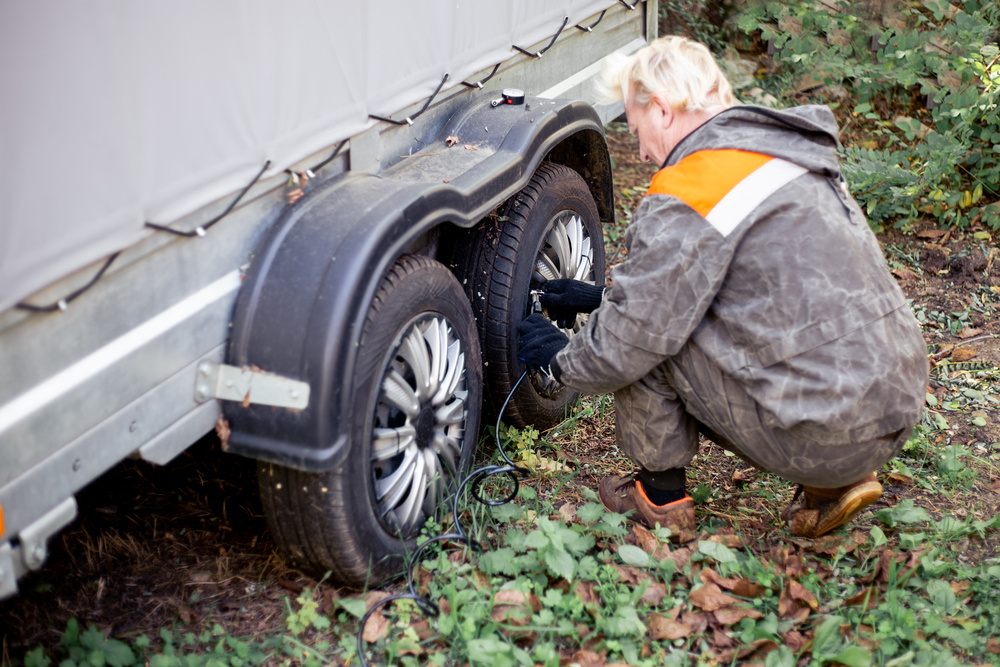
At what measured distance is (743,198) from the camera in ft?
7.27

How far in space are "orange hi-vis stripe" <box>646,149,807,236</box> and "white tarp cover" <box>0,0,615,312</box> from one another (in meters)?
0.86

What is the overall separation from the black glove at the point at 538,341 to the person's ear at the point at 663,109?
759mm

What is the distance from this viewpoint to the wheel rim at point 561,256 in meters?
3.13

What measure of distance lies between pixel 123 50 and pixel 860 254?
1849 mm

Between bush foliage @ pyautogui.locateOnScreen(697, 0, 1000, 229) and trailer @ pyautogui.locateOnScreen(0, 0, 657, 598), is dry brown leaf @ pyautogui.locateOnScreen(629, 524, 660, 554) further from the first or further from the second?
bush foliage @ pyautogui.locateOnScreen(697, 0, 1000, 229)

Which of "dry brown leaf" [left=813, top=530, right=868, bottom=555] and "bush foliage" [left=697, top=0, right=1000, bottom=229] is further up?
"bush foliage" [left=697, top=0, right=1000, bottom=229]

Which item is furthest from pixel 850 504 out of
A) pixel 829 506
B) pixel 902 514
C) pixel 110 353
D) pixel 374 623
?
pixel 110 353

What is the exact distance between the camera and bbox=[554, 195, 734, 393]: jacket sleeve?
2230 mm

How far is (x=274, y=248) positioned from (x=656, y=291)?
1.00m

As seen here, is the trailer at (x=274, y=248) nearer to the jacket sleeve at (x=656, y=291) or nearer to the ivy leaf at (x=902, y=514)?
the jacket sleeve at (x=656, y=291)

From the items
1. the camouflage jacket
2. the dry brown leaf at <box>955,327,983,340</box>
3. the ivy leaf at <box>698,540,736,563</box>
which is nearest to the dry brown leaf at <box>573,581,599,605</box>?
the ivy leaf at <box>698,540,736,563</box>

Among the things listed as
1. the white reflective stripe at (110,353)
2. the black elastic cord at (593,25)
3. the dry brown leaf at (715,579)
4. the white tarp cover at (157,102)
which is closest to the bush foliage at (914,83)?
the black elastic cord at (593,25)

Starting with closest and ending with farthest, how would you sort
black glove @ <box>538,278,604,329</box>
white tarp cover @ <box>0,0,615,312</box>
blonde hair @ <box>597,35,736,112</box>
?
white tarp cover @ <box>0,0,615,312</box> → blonde hair @ <box>597,35,736,112</box> → black glove @ <box>538,278,604,329</box>

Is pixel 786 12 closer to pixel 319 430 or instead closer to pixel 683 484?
pixel 683 484
